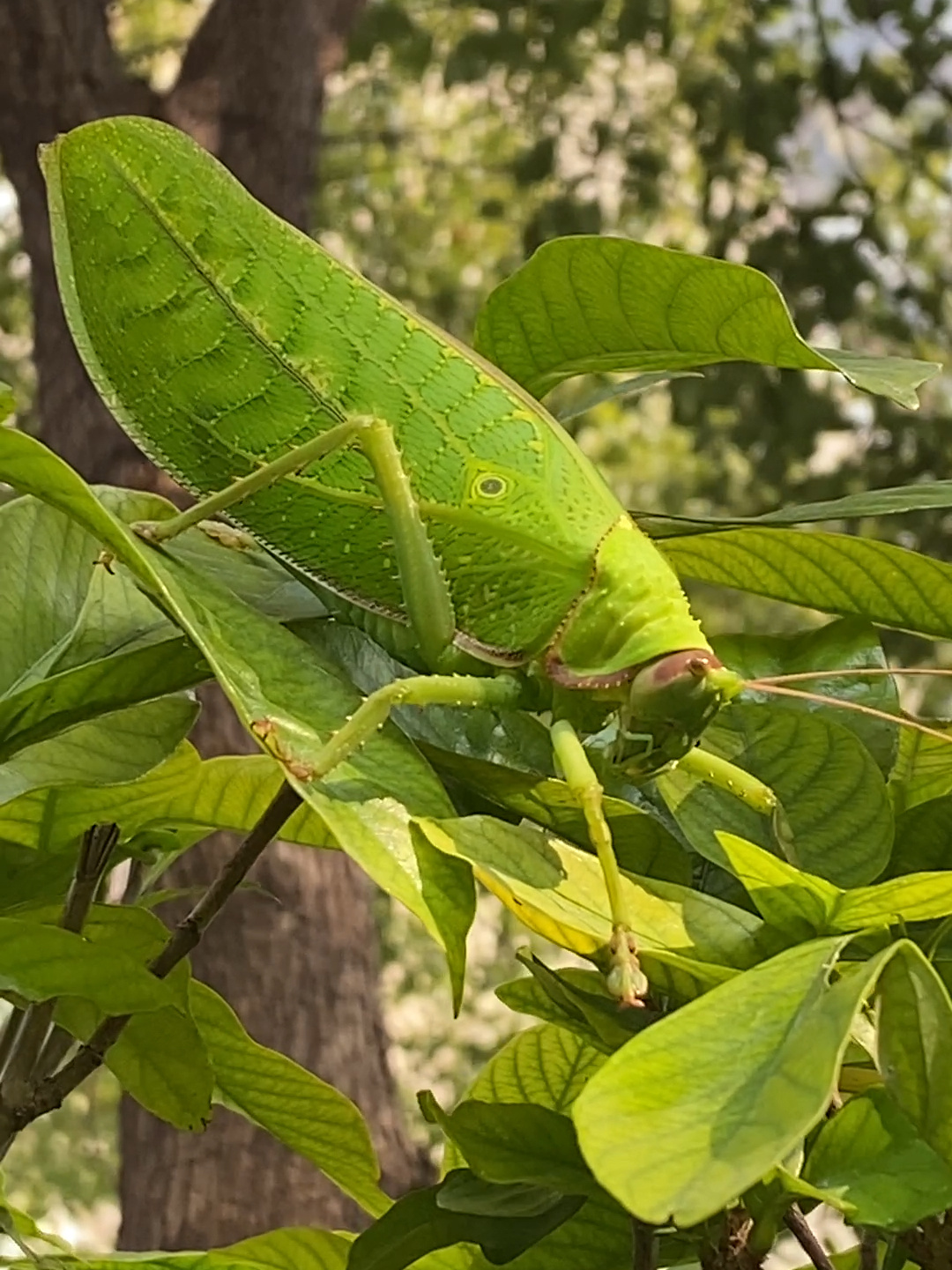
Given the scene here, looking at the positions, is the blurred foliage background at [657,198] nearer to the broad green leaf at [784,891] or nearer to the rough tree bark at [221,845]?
the rough tree bark at [221,845]

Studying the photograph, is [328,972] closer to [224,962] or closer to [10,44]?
[224,962]

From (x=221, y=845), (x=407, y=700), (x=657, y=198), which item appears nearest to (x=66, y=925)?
(x=407, y=700)

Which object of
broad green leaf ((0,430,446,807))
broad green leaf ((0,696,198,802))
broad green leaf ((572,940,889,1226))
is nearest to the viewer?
broad green leaf ((572,940,889,1226))

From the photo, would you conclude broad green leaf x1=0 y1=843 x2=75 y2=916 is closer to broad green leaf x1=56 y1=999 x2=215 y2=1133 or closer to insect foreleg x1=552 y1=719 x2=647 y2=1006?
broad green leaf x1=56 y1=999 x2=215 y2=1133

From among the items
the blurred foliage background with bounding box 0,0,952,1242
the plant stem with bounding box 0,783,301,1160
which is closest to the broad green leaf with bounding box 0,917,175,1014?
the plant stem with bounding box 0,783,301,1160

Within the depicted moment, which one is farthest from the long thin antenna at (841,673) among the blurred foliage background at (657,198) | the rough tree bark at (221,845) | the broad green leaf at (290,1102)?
the blurred foliage background at (657,198)

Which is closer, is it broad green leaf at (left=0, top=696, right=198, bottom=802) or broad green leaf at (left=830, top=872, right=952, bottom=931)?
broad green leaf at (left=830, top=872, right=952, bottom=931)

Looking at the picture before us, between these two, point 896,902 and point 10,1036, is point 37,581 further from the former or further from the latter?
point 896,902
